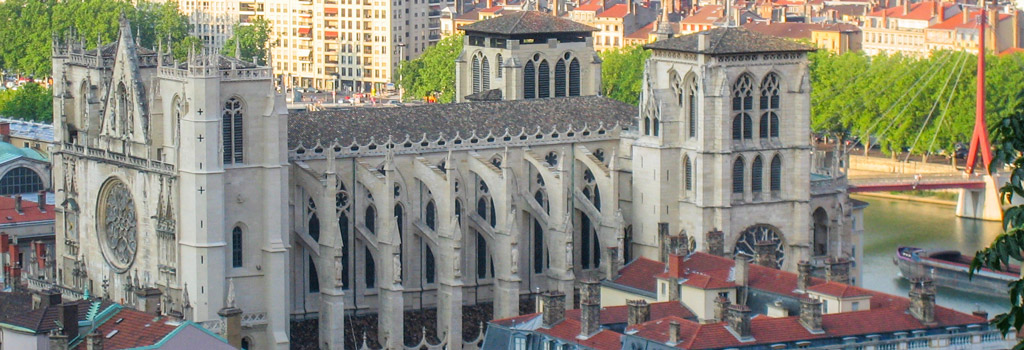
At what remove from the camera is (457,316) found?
104375 mm

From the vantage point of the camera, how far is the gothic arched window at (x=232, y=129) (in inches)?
3912

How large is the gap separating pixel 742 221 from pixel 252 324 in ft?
65.1

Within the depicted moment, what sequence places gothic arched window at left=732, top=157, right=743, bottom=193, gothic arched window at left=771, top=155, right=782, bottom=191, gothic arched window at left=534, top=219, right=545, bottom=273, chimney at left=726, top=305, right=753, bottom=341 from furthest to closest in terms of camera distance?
gothic arched window at left=534, top=219, right=545, bottom=273 → gothic arched window at left=771, top=155, right=782, bottom=191 → gothic arched window at left=732, top=157, right=743, bottom=193 → chimney at left=726, top=305, right=753, bottom=341

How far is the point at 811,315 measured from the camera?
8888 cm

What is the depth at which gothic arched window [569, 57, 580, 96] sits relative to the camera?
121688 millimetres

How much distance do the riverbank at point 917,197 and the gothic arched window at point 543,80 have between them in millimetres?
52083

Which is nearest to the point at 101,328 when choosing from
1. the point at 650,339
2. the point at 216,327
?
the point at 216,327

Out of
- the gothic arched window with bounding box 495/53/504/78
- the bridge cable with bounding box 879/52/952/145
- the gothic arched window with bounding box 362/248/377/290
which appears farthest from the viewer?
the bridge cable with bounding box 879/52/952/145

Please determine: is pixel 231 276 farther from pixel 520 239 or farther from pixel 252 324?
pixel 520 239

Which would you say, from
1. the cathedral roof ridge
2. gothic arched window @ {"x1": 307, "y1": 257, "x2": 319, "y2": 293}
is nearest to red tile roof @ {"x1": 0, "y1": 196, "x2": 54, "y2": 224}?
the cathedral roof ridge

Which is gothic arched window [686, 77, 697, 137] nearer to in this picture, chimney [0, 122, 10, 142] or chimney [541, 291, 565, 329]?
chimney [541, 291, 565, 329]

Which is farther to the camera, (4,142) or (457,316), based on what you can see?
(4,142)

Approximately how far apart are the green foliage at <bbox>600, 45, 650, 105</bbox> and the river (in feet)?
55.1

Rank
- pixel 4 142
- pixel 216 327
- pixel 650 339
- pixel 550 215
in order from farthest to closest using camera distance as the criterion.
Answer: pixel 4 142 < pixel 550 215 < pixel 216 327 < pixel 650 339
